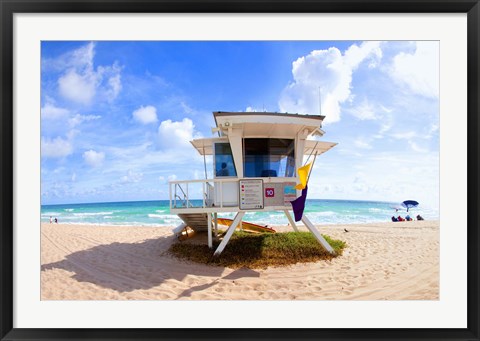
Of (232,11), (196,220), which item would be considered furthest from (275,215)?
(232,11)

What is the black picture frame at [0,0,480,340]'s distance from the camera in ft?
8.91

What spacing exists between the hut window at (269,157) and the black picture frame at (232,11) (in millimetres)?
3516

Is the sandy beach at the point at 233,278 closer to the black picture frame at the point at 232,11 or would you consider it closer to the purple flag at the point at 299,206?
the black picture frame at the point at 232,11

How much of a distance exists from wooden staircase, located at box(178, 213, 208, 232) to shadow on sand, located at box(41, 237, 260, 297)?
1038mm

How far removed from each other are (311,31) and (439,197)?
7.87ft

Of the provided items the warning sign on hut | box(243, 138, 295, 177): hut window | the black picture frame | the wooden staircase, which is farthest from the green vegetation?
the black picture frame

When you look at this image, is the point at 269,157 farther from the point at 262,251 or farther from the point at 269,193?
the point at 262,251

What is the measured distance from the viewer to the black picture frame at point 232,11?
271 cm

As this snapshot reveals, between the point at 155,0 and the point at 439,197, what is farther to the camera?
the point at 439,197

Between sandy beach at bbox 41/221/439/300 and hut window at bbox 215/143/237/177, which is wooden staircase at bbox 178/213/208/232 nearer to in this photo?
sandy beach at bbox 41/221/439/300

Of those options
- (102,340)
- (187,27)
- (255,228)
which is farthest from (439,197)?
(255,228)

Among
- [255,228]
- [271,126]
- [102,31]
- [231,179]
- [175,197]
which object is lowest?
[255,228]

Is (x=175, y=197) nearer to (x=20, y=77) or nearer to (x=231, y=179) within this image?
(x=231, y=179)

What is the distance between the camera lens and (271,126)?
5750 millimetres
